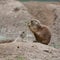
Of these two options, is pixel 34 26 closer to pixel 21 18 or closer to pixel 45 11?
pixel 21 18

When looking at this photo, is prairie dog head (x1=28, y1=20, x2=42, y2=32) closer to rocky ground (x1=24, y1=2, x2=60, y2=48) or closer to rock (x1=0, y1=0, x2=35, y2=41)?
rock (x1=0, y1=0, x2=35, y2=41)

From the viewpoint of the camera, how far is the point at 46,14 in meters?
19.7

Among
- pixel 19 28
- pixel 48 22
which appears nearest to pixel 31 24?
pixel 19 28

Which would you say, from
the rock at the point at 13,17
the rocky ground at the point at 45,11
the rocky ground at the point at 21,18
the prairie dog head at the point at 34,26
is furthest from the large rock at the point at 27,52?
the rocky ground at the point at 45,11

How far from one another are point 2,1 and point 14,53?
12.5m

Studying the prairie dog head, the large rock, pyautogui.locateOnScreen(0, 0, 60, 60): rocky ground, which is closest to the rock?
pyautogui.locateOnScreen(0, 0, 60, 60): rocky ground

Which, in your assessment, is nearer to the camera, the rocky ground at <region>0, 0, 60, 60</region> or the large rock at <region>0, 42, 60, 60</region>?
the large rock at <region>0, 42, 60, 60</region>

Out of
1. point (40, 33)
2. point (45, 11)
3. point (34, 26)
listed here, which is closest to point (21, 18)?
point (45, 11)

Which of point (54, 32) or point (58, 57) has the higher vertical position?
point (58, 57)

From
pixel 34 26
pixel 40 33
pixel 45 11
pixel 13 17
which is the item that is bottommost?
pixel 13 17

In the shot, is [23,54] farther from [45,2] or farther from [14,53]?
[45,2]

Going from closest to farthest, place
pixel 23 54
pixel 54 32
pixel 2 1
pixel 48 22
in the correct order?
pixel 23 54, pixel 54 32, pixel 48 22, pixel 2 1

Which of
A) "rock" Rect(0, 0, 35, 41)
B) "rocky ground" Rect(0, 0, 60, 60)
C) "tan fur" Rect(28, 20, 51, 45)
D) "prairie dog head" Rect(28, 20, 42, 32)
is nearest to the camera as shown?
"tan fur" Rect(28, 20, 51, 45)

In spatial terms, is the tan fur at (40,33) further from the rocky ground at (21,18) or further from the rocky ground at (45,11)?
the rocky ground at (45,11)
